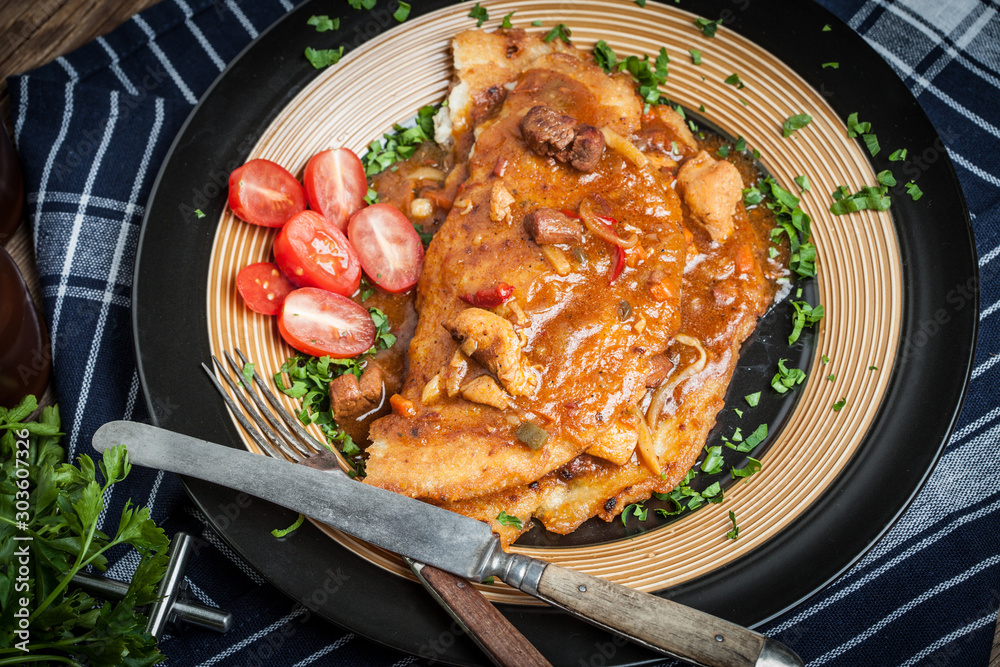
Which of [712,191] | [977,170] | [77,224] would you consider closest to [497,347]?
[712,191]

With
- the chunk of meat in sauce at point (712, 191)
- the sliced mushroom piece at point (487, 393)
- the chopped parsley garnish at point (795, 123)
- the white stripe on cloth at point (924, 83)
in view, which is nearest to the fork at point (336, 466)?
the sliced mushroom piece at point (487, 393)

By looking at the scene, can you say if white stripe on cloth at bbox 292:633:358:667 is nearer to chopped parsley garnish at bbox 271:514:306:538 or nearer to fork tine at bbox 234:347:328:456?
chopped parsley garnish at bbox 271:514:306:538

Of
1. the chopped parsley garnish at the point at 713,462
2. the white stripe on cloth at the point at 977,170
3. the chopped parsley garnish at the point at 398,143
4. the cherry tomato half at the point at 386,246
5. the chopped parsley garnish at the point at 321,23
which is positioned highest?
the white stripe on cloth at the point at 977,170

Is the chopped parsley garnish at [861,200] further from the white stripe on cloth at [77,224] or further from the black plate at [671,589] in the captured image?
the white stripe on cloth at [77,224]

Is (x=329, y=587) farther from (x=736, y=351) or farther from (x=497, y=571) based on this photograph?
(x=736, y=351)

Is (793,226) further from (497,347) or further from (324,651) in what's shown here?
(324,651)

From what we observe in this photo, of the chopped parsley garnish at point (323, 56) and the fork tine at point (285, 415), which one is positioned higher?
the chopped parsley garnish at point (323, 56)

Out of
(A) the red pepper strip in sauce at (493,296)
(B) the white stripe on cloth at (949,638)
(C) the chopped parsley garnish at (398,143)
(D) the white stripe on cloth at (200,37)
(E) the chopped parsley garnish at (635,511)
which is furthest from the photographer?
(D) the white stripe on cloth at (200,37)
